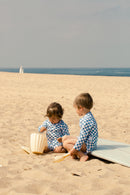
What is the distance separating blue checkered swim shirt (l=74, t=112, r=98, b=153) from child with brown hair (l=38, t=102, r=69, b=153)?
0.52 m

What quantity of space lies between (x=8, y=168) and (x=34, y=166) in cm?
34

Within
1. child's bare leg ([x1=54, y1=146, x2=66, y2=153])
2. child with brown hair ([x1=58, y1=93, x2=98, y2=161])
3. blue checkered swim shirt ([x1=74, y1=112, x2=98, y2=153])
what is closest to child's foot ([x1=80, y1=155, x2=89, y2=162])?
child with brown hair ([x1=58, y1=93, x2=98, y2=161])

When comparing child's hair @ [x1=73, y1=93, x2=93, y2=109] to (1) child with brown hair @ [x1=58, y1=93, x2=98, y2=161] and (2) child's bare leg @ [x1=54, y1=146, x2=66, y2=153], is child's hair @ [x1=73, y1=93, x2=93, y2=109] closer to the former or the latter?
(1) child with brown hair @ [x1=58, y1=93, x2=98, y2=161]

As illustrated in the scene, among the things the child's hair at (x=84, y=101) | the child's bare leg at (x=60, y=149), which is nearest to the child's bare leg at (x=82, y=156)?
the child's bare leg at (x=60, y=149)

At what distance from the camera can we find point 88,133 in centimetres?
389

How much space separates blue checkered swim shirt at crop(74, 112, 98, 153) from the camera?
385 cm

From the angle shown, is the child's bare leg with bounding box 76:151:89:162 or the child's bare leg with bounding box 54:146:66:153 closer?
the child's bare leg with bounding box 76:151:89:162

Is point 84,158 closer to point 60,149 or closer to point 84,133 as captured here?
point 84,133

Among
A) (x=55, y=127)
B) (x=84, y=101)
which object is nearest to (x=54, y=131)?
(x=55, y=127)

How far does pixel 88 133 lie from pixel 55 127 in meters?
0.70

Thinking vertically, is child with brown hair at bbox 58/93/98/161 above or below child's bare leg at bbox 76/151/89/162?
above

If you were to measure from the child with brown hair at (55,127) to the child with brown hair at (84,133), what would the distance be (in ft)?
1.17

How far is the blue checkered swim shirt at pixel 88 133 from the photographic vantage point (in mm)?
3846

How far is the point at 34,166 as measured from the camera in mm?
3486
